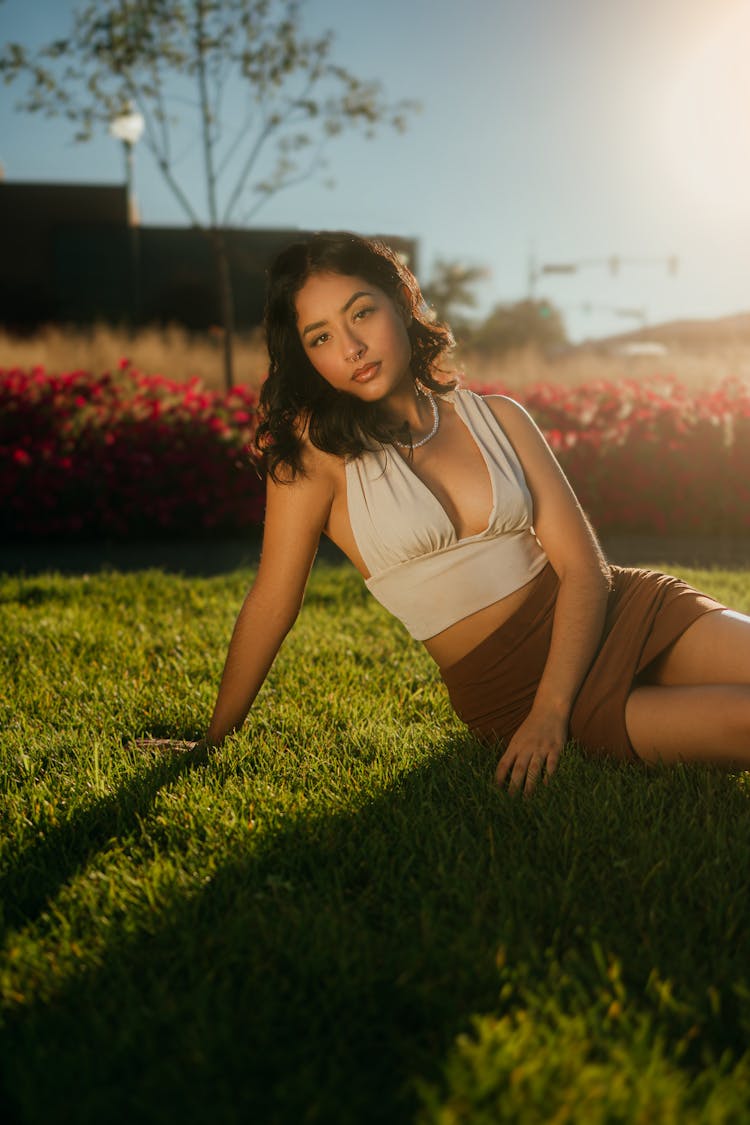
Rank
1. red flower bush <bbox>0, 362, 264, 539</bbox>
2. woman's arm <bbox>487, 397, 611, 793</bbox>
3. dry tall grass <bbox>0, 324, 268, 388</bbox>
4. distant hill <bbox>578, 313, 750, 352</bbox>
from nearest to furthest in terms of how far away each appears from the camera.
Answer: woman's arm <bbox>487, 397, 611, 793</bbox> < red flower bush <bbox>0, 362, 264, 539</bbox> < dry tall grass <bbox>0, 324, 268, 388</bbox> < distant hill <bbox>578, 313, 750, 352</bbox>

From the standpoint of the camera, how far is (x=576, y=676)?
278cm

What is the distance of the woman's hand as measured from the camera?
2.69 meters

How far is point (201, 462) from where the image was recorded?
8.00m

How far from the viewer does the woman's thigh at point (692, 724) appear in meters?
2.62

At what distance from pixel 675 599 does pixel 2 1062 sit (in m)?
2.10

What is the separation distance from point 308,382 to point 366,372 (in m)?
0.23

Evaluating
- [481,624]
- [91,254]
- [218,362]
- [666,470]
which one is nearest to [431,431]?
[481,624]

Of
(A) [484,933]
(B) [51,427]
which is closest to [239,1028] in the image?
(A) [484,933]

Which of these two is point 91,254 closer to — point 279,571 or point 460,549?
point 279,571

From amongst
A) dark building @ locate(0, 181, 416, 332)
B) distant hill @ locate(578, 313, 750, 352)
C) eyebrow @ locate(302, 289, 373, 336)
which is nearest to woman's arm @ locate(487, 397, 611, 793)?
eyebrow @ locate(302, 289, 373, 336)

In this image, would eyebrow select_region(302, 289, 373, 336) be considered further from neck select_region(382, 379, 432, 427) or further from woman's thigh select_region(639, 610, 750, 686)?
woman's thigh select_region(639, 610, 750, 686)

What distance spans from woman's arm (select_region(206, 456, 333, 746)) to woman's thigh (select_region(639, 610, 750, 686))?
1.06m

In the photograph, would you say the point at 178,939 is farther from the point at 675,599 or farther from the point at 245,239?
the point at 245,239

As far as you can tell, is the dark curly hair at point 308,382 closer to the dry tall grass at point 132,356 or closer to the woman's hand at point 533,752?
the woman's hand at point 533,752
